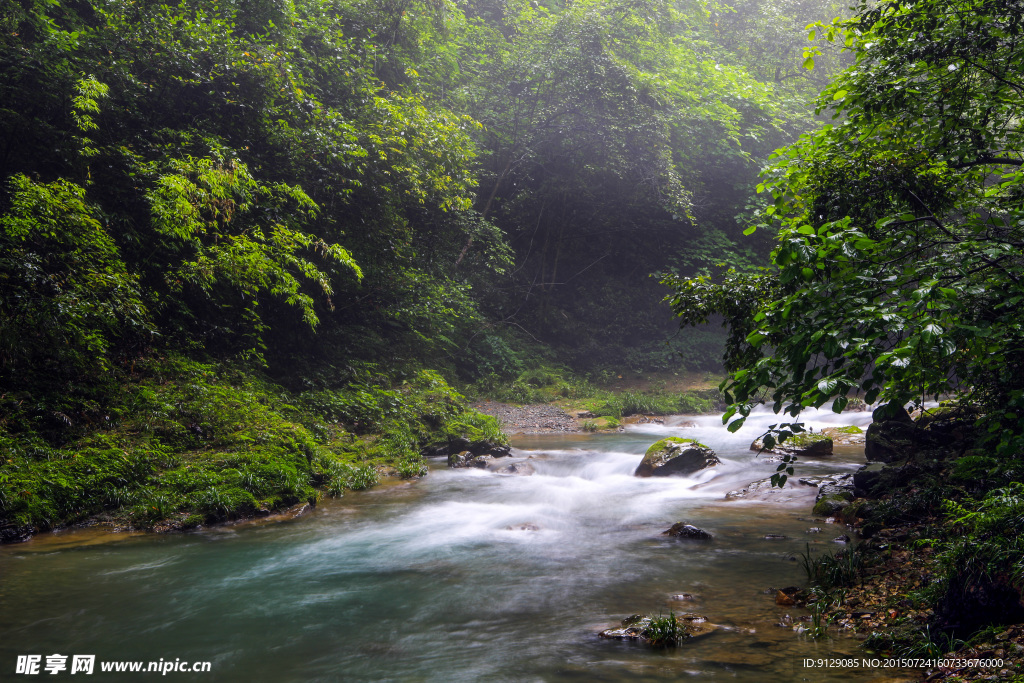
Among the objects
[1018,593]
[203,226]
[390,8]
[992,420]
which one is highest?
[390,8]

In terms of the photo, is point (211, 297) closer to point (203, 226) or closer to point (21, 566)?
point (203, 226)

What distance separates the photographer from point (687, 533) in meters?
7.71

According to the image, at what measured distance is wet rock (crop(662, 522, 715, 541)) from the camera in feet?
24.9

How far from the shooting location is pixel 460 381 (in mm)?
20000

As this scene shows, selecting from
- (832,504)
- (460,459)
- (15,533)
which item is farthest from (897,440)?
(15,533)

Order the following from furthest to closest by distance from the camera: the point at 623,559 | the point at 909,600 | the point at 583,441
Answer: the point at 583,441 → the point at 623,559 → the point at 909,600

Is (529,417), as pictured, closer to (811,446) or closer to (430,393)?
(430,393)

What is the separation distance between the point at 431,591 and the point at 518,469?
5896mm

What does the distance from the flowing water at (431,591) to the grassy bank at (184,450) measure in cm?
47

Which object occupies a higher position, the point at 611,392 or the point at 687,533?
the point at 611,392

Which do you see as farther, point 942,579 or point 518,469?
point 518,469

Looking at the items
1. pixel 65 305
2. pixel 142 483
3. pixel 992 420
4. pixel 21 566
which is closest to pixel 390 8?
pixel 65 305

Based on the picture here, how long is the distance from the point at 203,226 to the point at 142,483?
4.75 meters

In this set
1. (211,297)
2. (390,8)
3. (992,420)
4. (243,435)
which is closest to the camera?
(992,420)
